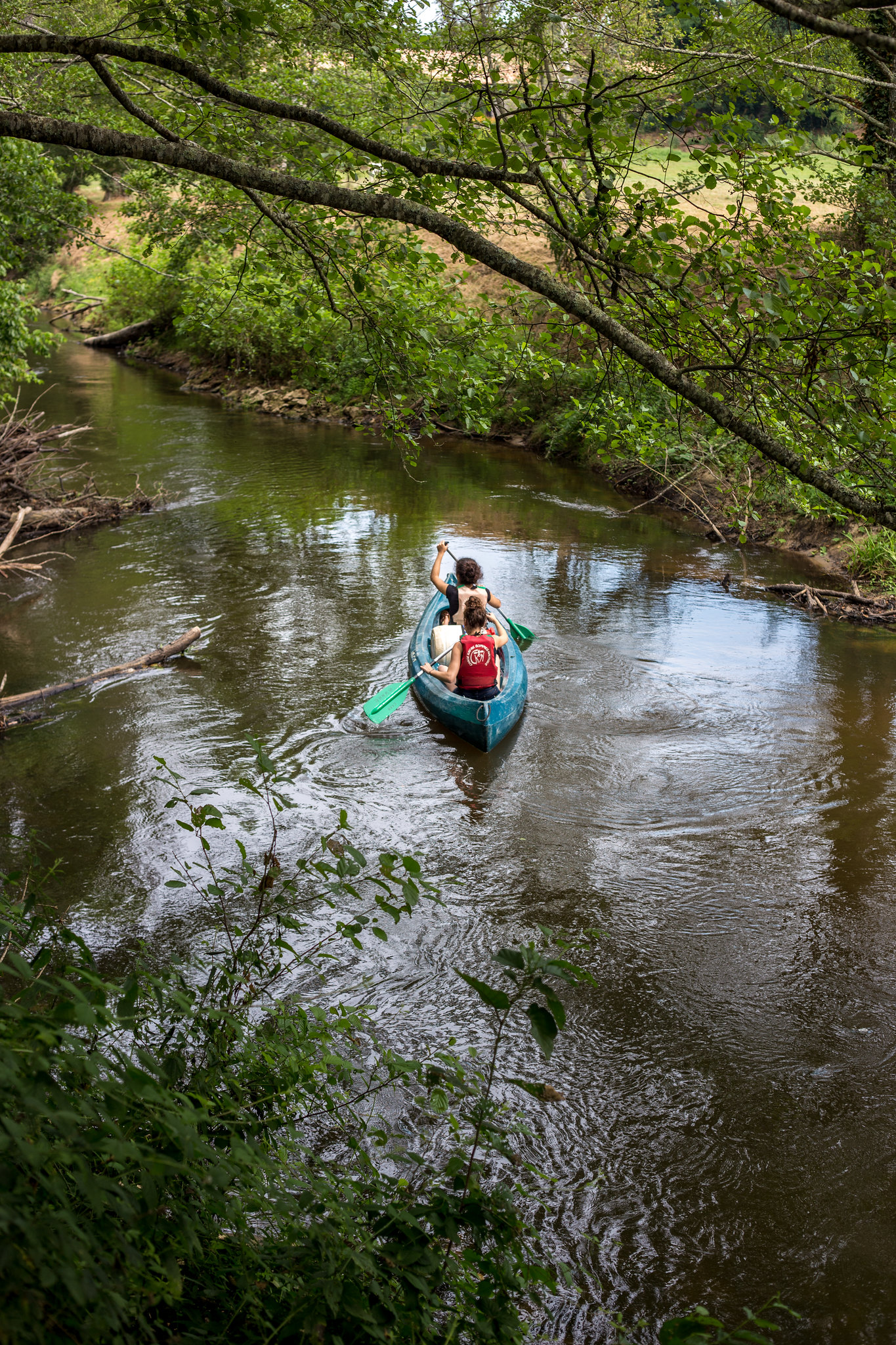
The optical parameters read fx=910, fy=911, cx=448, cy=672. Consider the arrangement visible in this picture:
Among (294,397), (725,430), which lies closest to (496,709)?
(725,430)

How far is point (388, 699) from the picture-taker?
8430mm

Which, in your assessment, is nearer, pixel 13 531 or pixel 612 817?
pixel 612 817

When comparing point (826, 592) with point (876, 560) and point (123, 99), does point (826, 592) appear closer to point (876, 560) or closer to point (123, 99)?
point (876, 560)

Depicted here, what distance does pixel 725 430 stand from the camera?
11.9ft

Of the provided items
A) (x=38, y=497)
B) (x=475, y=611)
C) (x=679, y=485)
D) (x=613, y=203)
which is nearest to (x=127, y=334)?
(x=38, y=497)

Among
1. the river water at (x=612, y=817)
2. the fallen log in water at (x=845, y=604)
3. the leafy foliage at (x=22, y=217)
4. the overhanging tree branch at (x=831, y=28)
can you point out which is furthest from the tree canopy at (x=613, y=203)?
the fallen log in water at (x=845, y=604)

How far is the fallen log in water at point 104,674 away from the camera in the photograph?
7.88 metres

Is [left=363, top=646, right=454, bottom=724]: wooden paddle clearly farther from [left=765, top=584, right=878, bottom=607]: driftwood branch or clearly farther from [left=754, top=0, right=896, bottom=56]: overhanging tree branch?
[left=754, top=0, right=896, bottom=56]: overhanging tree branch

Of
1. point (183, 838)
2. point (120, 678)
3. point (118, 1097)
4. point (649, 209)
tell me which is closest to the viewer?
point (118, 1097)

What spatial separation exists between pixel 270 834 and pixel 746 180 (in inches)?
192

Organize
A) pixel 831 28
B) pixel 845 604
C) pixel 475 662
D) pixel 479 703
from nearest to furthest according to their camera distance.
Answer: pixel 831 28 < pixel 479 703 < pixel 475 662 < pixel 845 604

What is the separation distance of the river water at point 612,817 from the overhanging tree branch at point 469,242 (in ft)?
9.14

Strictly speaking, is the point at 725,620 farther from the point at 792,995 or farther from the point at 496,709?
the point at 792,995

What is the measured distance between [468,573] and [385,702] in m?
1.54
